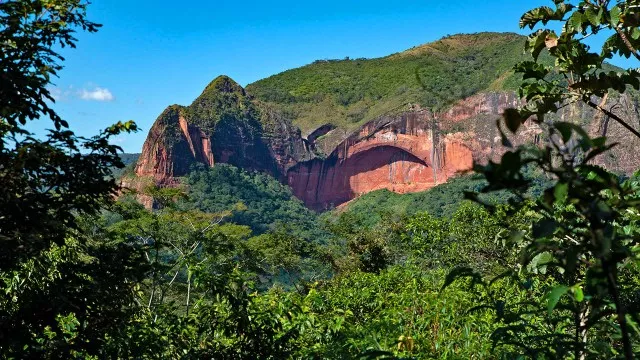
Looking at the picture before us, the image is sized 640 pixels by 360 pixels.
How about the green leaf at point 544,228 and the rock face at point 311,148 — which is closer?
the green leaf at point 544,228

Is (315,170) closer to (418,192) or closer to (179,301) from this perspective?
(418,192)

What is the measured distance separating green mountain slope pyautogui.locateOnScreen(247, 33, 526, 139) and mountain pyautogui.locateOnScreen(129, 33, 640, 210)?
0.64 ft

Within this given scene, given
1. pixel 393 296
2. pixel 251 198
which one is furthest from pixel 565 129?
pixel 251 198

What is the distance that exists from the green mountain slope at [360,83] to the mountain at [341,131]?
0.20m

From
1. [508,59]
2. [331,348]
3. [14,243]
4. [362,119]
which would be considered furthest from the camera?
[362,119]

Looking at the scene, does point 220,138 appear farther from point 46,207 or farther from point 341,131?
point 46,207

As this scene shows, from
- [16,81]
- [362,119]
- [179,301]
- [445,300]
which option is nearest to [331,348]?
[445,300]

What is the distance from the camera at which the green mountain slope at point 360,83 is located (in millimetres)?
74250

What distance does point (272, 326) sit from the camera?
2969mm

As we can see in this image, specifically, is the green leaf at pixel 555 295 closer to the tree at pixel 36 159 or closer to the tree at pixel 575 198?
the tree at pixel 575 198

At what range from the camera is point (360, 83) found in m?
84.9

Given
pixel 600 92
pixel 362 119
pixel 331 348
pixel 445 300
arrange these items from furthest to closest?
pixel 362 119 → pixel 445 300 → pixel 331 348 → pixel 600 92

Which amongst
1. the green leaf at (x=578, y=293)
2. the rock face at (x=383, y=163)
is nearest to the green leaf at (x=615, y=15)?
the green leaf at (x=578, y=293)

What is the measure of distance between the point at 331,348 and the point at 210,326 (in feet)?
2.15
